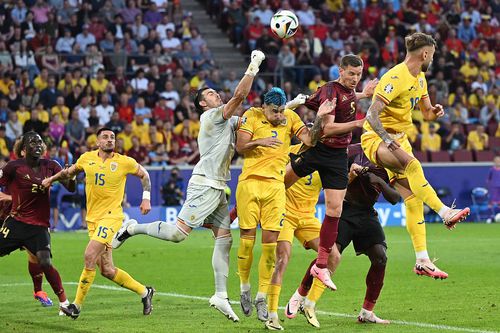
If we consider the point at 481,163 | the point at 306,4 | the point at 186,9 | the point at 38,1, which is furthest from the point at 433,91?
the point at 38,1

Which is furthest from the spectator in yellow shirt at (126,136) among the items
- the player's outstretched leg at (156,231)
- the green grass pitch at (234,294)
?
the player's outstretched leg at (156,231)

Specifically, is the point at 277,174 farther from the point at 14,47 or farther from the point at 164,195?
the point at 14,47

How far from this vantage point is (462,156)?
31.5 metres

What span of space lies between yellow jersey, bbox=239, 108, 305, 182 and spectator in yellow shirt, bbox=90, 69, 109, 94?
17.2 meters

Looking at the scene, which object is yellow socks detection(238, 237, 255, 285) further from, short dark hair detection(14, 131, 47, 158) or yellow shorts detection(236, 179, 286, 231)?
short dark hair detection(14, 131, 47, 158)

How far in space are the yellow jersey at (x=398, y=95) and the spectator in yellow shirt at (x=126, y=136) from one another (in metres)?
16.0

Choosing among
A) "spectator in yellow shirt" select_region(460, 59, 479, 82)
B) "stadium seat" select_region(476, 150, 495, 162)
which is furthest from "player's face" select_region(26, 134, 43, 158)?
"spectator in yellow shirt" select_region(460, 59, 479, 82)

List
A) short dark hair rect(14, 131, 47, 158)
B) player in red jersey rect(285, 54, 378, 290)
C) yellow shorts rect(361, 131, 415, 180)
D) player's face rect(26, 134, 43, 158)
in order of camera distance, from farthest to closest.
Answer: short dark hair rect(14, 131, 47, 158) < player's face rect(26, 134, 43, 158) < yellow shorts rect(361, 131, 415, 180) < player in red jersey rect(285, 54, 378, 290)

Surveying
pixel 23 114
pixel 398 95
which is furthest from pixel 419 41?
pixel 23 114

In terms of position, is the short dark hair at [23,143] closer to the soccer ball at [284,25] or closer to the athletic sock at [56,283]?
the athletic sock at [56,283]

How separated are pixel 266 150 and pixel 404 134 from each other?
158 centimetres

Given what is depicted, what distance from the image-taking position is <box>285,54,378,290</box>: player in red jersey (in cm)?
1172

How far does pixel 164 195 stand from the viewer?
27.3m

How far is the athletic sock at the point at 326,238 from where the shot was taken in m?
11.7
